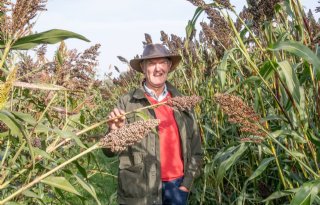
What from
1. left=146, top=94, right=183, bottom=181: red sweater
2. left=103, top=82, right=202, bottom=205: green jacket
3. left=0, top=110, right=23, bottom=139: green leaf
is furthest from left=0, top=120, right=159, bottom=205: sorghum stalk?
left=146, top=94, right=183, bottom=181: red sweater

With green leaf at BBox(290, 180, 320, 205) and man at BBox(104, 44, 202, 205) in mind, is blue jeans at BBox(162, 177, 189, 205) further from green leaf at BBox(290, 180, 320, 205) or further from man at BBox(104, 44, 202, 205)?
green leaf at BBox(290, 180, 320, 205)

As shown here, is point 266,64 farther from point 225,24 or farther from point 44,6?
point 44,6

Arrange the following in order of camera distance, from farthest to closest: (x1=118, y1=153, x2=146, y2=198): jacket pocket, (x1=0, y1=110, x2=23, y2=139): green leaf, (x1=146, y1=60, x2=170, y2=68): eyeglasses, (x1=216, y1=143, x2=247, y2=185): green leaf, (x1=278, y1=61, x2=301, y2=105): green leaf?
(x1=146, y1=60, x2=170, y2=68): eyeglasses
(x1=118, y1=153, x2=146, y2=198): jacket pocket
(x1=216, y1=143, x2=247, y2=185): green leaf
(x1=278, y1=61, x2=301, y2=105): green leaf
(x1=0, y1=110, x2=23, y2=139): green leaf

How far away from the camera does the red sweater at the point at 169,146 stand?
3445mm

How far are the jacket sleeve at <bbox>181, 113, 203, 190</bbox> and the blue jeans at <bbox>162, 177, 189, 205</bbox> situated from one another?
68mm

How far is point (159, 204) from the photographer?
3.33 m

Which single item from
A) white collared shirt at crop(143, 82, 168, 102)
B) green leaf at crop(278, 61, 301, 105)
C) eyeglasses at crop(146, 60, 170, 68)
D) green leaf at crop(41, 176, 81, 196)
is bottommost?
green leaf at crop(41, 176, 81, 196)

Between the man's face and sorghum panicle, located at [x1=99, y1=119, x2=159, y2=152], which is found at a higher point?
the man's face

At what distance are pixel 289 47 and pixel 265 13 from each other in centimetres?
20

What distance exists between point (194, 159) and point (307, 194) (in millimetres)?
1916

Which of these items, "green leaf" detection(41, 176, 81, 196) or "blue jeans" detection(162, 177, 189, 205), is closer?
"green leaf" detection(41, 176, 81, 196)

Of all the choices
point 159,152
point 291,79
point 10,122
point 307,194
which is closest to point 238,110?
point 291,79

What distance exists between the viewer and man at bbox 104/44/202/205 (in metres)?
3.32

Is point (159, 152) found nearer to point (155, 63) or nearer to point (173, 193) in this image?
point (173, 193)
